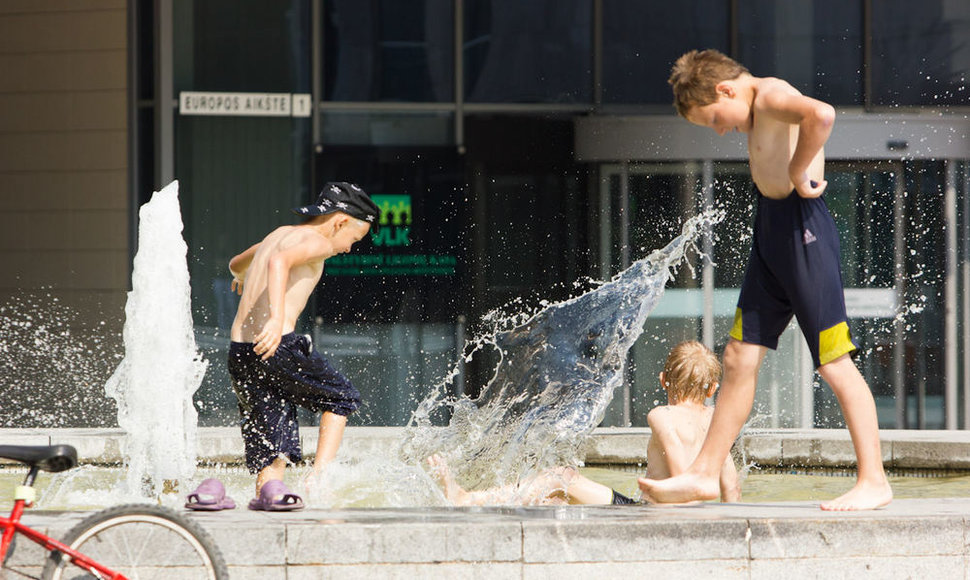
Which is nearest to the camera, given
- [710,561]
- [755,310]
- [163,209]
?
[710,561]

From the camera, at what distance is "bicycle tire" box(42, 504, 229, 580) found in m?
3.66

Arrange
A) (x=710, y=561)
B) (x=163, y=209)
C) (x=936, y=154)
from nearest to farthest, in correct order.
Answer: (x=710, y=561)
(x=163, y=209)
(x=936, y=154)

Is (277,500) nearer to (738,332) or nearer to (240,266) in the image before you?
(738,332)

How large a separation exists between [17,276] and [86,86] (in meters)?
1.75

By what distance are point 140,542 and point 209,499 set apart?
0.66 m

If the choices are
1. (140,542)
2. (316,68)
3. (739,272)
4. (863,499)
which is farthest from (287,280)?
(739,272)

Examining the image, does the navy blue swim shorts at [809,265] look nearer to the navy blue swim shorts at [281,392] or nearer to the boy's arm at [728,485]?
the boy's arm at [728,485]

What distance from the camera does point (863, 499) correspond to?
178 inches

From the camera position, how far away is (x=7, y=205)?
476 inches

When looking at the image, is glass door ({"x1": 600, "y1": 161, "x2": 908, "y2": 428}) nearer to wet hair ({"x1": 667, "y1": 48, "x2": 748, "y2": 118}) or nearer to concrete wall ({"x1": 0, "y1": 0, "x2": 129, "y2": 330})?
concrete wall ({"x1": 0, "y1": 0, "x2": 129, "y2": 330})

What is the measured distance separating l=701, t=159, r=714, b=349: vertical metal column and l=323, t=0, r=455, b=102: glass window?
2.27 metres

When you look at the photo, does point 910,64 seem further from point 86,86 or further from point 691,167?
point 86,86

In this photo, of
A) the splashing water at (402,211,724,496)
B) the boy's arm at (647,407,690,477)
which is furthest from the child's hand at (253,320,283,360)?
the boy's arm at (647,407,690,477)

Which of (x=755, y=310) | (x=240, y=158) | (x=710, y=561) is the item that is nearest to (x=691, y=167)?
(x=240, y=158)
